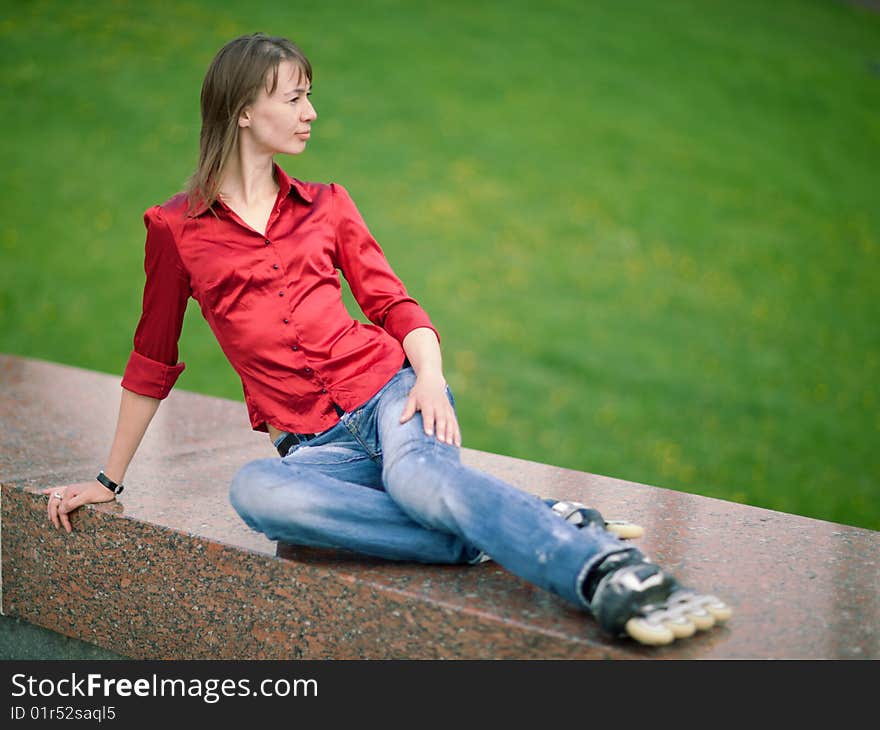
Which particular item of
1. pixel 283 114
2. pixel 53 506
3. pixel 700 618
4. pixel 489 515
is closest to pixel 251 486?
pixel 489 515

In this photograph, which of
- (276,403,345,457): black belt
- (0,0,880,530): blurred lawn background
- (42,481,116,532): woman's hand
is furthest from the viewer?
(0,0,880,530): blurred lawn background

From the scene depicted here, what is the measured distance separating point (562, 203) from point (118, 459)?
37.3 feet

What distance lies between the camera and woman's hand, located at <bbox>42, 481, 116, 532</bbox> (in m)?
3.67

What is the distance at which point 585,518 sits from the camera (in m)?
3.25

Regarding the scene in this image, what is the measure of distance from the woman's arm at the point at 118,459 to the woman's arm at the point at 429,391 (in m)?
0.82

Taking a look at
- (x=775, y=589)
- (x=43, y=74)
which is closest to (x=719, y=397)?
(x=775, y=589)

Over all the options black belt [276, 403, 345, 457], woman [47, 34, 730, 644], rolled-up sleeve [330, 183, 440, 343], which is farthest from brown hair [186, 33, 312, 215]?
black belt [276, 403, 345, 457]

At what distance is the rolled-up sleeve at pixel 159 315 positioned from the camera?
3482 millimetres

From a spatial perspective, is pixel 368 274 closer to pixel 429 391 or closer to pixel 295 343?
pixel 295 343

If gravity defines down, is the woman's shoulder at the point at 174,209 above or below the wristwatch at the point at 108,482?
above

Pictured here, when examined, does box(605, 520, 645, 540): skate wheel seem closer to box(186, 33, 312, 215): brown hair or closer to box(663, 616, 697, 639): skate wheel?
box(663, 616, 697, 639): skate wheel

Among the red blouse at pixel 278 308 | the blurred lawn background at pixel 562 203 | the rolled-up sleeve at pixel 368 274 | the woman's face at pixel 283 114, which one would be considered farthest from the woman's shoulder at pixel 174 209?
the blurred lawn background at pixel 562 203

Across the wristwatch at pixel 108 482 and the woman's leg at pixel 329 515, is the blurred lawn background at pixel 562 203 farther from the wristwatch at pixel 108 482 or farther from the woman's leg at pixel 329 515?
the woman's leg at pixel 329 515

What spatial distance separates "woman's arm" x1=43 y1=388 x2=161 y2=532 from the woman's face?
88 centimetres
